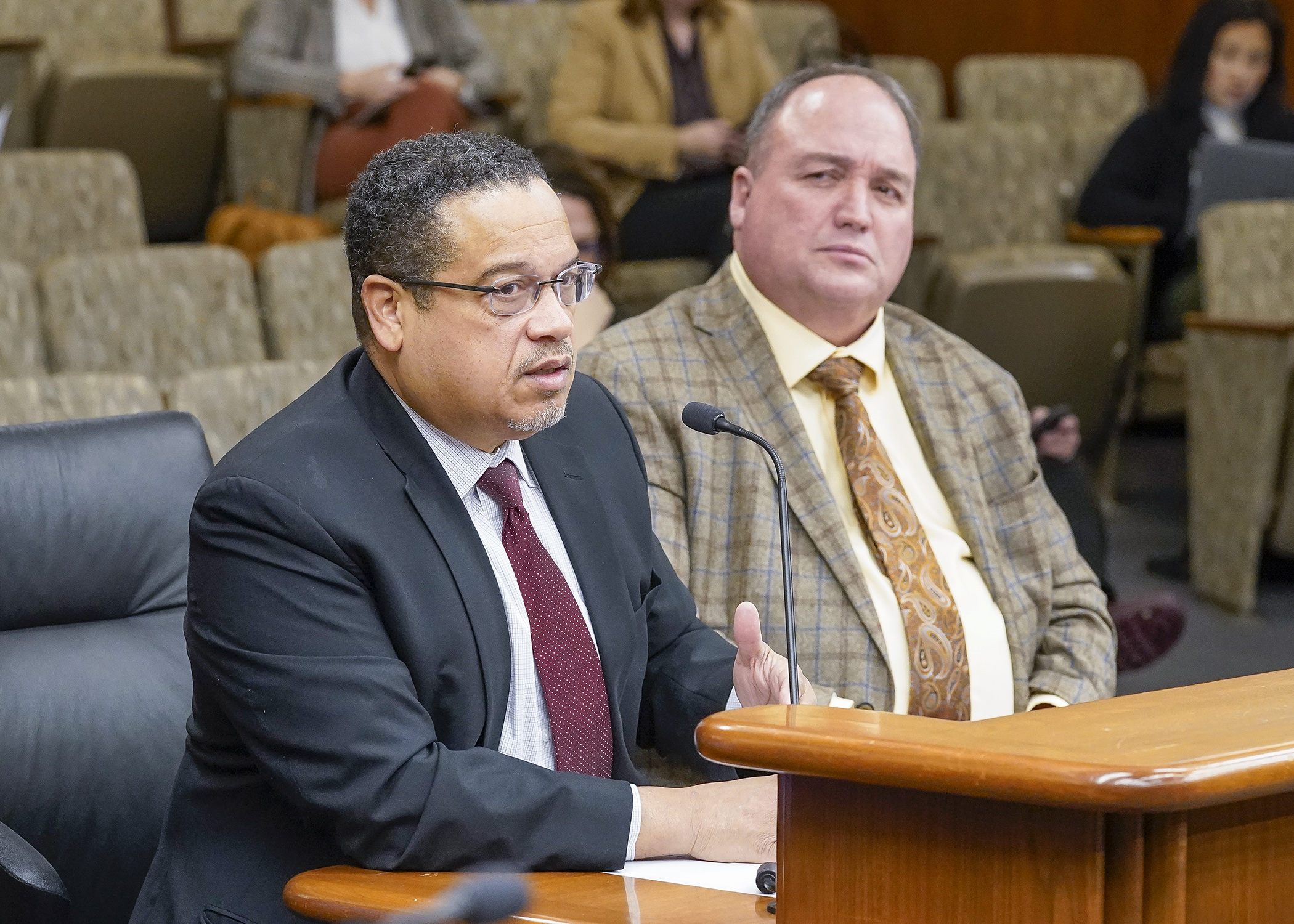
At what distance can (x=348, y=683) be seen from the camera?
3.67 ft

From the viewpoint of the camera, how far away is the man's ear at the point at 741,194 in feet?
6.19

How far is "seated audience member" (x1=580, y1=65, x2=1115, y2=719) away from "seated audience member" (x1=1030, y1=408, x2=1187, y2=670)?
0.45m

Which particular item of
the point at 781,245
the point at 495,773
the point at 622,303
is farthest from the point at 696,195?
the point at 495,773

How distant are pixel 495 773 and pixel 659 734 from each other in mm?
335

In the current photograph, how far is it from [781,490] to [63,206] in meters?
2.57

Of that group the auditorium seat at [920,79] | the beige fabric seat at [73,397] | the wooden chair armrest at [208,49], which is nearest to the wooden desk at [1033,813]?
the beige fabric seat at [73,397]

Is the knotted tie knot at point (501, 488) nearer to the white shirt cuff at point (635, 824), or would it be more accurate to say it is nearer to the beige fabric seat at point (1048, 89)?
the white shirt cuff at point (635, 824)

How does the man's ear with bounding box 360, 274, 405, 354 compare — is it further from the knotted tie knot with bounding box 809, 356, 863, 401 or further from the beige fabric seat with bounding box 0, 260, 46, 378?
the beige fabric seat with bounding box 0, 260, 46, 378

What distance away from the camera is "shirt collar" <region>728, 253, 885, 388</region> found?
1.80 metres

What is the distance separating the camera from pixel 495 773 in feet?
3.80

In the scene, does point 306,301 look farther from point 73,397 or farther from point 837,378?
point 837,378

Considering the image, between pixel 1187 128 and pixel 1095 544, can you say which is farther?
pixel 1187 128

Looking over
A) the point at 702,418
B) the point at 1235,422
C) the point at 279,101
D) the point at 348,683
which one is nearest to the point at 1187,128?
the point at 1235,422

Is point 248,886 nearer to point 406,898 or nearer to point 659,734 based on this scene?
point 406,898
